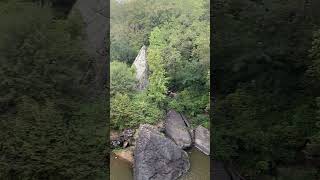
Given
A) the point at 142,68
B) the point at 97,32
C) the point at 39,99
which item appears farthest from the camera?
the point at 142,68

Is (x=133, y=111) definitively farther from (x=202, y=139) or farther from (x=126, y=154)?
(x=202, y=139)

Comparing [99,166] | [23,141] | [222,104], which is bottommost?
[99,166]

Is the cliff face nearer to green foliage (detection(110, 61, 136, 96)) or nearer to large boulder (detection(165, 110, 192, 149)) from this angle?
green foliage (detection(110, 61, 136, 96))

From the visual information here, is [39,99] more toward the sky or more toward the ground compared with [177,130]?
more toward the sky

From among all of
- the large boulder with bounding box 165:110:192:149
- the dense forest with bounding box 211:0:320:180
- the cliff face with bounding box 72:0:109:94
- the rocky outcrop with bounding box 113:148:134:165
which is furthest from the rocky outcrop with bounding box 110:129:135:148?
the dense forest with bounding box 211:0:320:180

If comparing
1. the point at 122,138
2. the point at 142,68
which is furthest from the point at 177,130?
the point at 142,68

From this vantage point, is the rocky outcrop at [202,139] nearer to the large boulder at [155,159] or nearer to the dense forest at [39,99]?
the large boulder at [155,159]

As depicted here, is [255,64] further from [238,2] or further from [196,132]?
[196,132]

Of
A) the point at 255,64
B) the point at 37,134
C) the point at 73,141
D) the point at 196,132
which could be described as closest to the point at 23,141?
the point at 37,134
